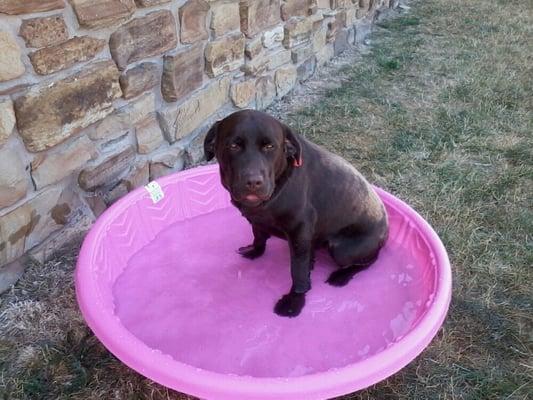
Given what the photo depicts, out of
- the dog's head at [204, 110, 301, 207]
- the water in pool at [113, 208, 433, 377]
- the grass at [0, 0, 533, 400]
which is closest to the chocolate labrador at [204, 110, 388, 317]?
the dog's head at [204, 110, 301, 207]

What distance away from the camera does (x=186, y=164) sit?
353 cm

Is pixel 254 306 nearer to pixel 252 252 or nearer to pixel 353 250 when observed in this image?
pixel 252 252

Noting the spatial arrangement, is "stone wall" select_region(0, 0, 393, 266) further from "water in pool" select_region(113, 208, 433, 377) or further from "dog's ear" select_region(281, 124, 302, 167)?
"dog's ear" select_region(281, 124, 302, 167)

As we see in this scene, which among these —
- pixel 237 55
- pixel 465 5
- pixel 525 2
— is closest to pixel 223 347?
pixel 237 55

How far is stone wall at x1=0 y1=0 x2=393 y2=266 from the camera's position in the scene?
2.28m

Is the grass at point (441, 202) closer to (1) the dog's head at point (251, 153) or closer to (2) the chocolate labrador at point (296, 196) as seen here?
(2) the chocolate labrador at point (296, 196)

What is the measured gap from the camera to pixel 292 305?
2.51m

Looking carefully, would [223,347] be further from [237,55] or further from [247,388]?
[237,55]

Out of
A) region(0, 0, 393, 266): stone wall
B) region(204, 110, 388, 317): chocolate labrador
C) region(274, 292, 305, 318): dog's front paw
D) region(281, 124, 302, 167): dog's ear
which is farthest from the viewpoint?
region(274, 292, 305, 318): dog's front paw

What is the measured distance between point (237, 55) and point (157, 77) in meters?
0.84

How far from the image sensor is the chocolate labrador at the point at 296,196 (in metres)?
1.98

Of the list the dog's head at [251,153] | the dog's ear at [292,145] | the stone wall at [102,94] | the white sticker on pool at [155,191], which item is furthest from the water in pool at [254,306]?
the dog's ear at [292,145]

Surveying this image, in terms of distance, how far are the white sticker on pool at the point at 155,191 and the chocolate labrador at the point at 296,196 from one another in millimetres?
624

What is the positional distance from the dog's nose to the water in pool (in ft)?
2.76
